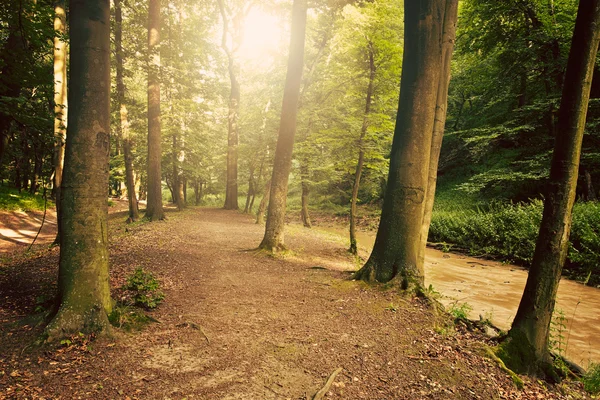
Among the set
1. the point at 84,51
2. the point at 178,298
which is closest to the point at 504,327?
the point at 178,298

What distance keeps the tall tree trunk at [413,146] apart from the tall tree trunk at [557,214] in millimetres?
1663

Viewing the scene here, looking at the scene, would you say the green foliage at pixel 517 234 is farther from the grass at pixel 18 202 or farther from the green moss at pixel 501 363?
the grass at pixel 18 202

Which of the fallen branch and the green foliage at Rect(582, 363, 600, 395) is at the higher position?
the fallen branch

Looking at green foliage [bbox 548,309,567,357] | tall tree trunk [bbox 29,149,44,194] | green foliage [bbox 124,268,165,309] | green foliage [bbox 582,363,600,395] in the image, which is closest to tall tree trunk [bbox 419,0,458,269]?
green foliage [bbox 548,309,567,357]

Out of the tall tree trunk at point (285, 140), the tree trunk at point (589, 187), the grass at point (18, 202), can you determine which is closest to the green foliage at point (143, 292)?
the tall tree trunk at point (285, 140)

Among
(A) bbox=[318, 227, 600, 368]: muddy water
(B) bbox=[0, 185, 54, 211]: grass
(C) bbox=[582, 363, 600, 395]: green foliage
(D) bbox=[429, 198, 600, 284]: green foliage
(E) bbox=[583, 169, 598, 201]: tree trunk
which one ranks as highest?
(E) bbox=[583, 169, 598, 201]: tree trunk

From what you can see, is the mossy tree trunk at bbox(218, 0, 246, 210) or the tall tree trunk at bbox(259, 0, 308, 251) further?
the mossy tree trunk at bbox(218, 0, 246, 210)

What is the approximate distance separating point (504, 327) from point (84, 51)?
25.5 ft

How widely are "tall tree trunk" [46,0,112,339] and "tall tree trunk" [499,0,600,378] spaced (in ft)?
16.1

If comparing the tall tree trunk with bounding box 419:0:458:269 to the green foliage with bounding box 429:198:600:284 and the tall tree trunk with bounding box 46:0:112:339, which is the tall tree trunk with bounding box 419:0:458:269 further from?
the green foliage with bounding box 429:198:600:284

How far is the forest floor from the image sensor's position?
111 inches

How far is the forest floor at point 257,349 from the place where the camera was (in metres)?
2.82

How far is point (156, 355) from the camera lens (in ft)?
10.7

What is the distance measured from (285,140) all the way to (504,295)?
697 centimetres
